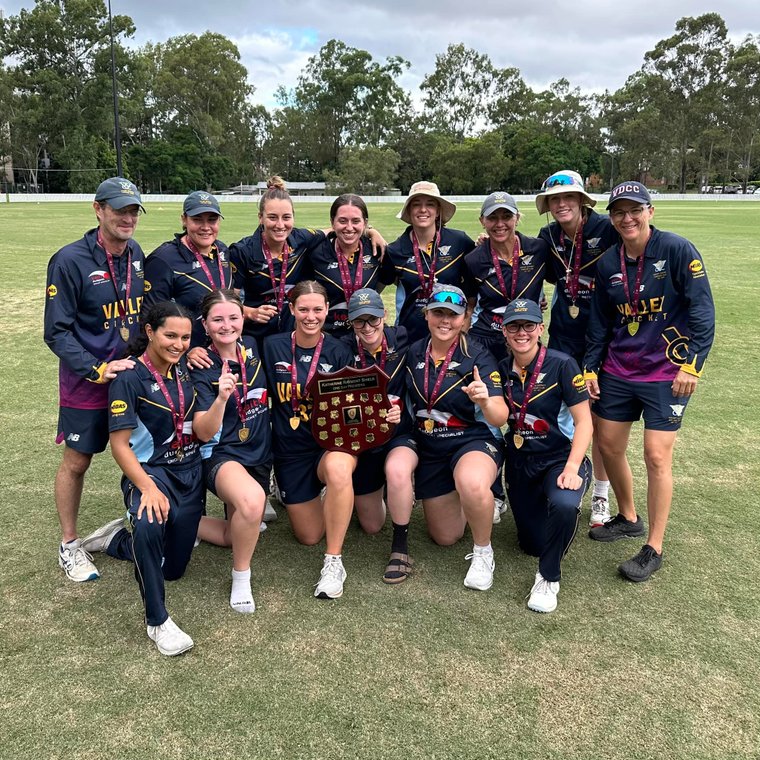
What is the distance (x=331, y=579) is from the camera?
3783 millimetres

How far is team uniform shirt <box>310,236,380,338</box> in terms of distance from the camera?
4.79 meters

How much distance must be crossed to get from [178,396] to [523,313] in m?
2.06

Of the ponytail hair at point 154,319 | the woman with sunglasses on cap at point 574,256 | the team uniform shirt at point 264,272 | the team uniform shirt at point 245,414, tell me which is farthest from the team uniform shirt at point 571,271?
the ponytail hair at point 154,319

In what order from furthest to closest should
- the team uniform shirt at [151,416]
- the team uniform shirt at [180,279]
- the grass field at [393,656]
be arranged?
1. the team uniform shirt at [180,279]
2. the team uniform shirt at [151,416]
3. the grass field at [393,656]

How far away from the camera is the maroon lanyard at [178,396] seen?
370 centimetres

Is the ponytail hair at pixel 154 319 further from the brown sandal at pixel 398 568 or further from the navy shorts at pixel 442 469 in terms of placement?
the brown sandal at pixel 398 568

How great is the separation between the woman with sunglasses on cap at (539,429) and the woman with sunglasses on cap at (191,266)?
196 cm

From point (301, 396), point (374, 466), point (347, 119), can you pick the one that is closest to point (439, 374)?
point (374, 466)

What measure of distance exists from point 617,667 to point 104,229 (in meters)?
3.67

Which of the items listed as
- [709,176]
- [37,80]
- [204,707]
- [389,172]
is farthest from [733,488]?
[709,176]

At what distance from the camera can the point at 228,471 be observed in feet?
12.6

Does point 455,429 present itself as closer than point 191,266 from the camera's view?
Yes

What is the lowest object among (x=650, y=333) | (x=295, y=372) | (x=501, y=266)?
(x=295, y=372)

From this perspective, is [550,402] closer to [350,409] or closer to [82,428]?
[350,409]
